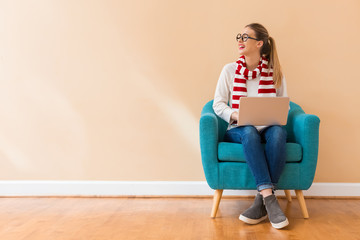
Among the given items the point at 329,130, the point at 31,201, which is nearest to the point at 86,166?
the point at 31,201

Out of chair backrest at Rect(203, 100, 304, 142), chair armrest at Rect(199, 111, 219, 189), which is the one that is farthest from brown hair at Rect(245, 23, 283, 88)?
chair armrest at Rect(199, 111, 219, 189)

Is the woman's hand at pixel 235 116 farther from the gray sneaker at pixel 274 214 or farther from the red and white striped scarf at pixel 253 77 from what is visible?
the gray sneaker at pixel 274 214

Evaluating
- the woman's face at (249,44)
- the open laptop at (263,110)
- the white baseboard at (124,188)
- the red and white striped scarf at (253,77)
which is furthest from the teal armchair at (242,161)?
the white baseboard at (124,188)

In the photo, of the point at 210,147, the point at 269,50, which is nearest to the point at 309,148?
the point at 210,147

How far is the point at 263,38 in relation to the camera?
98.7 inches

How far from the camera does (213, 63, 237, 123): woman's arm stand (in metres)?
2.43

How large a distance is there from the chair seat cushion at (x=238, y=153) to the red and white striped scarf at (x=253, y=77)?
323 millimetres

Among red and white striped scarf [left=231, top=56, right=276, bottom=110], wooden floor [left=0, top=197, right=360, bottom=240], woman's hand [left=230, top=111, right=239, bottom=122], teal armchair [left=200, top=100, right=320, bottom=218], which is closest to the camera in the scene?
wooden floor [left=0, top=197, right=360, bottom=240]

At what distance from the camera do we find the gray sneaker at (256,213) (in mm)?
2141

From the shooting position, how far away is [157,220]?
7.34 feet

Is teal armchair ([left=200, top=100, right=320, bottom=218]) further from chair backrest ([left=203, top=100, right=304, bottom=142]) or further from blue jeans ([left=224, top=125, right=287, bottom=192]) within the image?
chair backrest ([left=203, top=100, right=304, bottom=142])

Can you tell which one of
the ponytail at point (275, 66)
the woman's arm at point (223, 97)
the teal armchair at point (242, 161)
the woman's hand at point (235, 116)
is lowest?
the teal armchair at point (242, 161)

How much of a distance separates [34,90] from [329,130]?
2179mm

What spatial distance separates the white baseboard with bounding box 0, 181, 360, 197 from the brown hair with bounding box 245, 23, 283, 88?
87 centimetres
